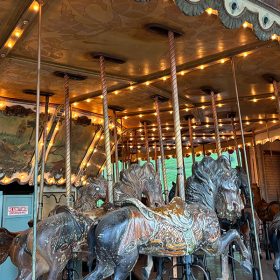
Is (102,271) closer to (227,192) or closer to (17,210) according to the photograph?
(227,192)

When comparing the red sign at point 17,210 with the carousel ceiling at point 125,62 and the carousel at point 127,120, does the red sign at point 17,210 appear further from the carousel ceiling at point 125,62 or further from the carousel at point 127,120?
the carousel ceiling at point 125,62

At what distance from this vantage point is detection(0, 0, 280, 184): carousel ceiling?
426 centimetres

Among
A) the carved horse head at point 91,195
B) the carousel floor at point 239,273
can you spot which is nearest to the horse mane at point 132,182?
the carved horse head at point 91,195

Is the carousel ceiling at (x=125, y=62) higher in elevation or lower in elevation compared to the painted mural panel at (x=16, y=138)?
higher

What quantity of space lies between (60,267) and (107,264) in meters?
0.77

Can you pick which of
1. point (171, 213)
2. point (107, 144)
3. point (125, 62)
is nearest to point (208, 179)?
point (171, 213)

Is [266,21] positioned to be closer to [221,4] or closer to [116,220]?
[221,4]

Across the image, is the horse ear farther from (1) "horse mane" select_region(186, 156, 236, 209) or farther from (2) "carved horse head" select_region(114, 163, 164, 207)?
(1) "horse mane" select_region(186, 156, 236, 209)

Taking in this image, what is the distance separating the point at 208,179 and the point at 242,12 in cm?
193

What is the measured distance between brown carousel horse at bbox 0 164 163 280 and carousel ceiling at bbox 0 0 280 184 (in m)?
1.93

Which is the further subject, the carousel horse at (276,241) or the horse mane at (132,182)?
the carousel horse at (276,241)

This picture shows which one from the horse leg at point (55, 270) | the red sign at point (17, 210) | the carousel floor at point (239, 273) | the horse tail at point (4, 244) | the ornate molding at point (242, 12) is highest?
the ornate molding at point (242, 12)

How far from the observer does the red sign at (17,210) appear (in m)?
7.77

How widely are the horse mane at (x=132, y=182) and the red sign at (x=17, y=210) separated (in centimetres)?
426
